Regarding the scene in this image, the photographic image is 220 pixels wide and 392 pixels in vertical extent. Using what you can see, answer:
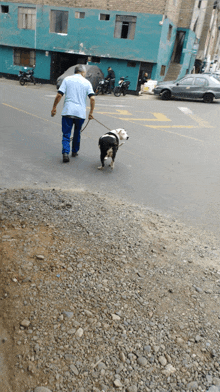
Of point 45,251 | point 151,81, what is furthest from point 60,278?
point 151,81

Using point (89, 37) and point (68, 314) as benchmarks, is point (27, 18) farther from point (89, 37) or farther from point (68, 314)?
point (68, 314)

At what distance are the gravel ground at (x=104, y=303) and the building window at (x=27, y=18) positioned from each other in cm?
2576

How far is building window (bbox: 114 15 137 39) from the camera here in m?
23.2

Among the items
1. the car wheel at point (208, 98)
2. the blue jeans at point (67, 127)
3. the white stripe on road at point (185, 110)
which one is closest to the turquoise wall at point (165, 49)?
the car wheel at point (208, 98)

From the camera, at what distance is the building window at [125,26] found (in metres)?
23.2

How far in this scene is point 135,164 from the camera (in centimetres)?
719

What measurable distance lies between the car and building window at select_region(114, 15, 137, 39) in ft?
22.1

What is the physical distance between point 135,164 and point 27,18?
2396cm

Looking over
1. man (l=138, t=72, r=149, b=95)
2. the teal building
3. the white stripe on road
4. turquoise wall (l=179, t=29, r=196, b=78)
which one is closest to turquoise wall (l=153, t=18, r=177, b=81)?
the teal building

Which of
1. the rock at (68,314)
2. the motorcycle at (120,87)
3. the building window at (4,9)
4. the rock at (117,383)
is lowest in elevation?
the rock at (117,383)

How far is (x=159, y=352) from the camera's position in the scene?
2467 mm

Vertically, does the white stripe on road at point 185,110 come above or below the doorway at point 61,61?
below

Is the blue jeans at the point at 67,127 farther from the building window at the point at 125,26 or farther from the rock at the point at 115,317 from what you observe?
the building window at the point at 125,26

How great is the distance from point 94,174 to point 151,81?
19390 mm
